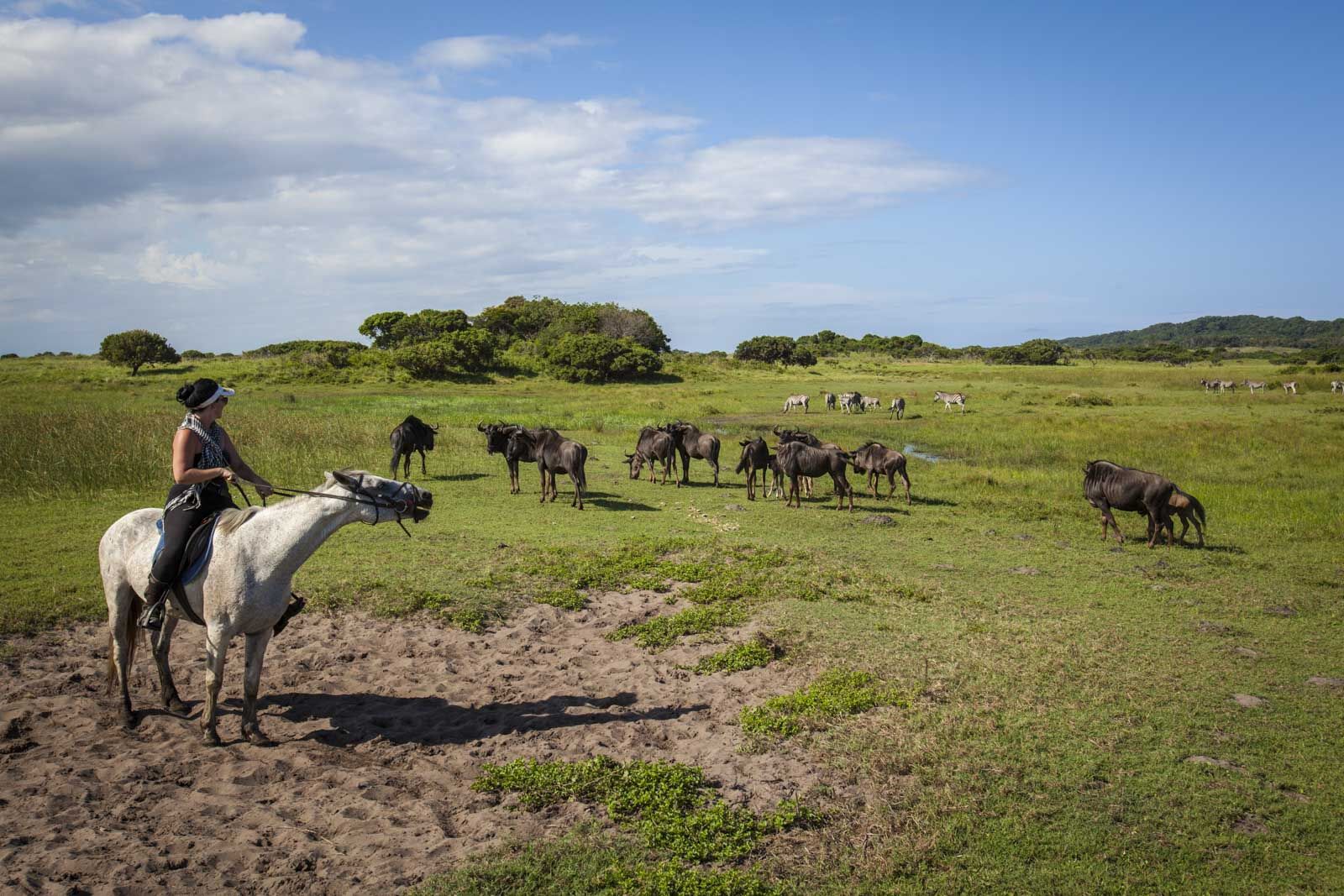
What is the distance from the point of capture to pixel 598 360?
58375 mm

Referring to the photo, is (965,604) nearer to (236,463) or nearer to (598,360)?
(236,463)

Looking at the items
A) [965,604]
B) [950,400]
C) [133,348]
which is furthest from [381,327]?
[965,604]

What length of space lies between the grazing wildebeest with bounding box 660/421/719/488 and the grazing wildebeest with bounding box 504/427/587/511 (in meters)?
3.62

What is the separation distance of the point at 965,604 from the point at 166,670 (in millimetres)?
9263

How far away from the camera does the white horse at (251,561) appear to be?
19.7 ft

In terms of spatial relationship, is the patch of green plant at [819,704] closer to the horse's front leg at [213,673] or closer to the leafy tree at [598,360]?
the horse's front leg at [213,673]

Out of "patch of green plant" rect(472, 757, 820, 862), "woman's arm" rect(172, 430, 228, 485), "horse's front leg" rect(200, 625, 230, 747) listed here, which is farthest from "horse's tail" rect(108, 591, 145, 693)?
"patch of green plant" rect(472, 757, 820, 862)

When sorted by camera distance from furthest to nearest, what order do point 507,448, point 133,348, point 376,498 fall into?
point 133,348, point 507,448, point 376,498

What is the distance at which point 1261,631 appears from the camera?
9188 mm

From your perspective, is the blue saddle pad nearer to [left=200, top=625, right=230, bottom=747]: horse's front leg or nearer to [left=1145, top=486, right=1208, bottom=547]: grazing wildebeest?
[left=200, top=625, right=230, bottom=747]: horse's front leg

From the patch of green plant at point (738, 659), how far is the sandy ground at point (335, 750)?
0.15 meters

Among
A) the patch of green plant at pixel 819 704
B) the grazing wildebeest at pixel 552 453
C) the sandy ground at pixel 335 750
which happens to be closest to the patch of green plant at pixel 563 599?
the sandy ground at pixel 335 750

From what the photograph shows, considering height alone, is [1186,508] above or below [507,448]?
below

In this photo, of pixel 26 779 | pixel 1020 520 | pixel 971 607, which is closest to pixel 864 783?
pixel 971 607
